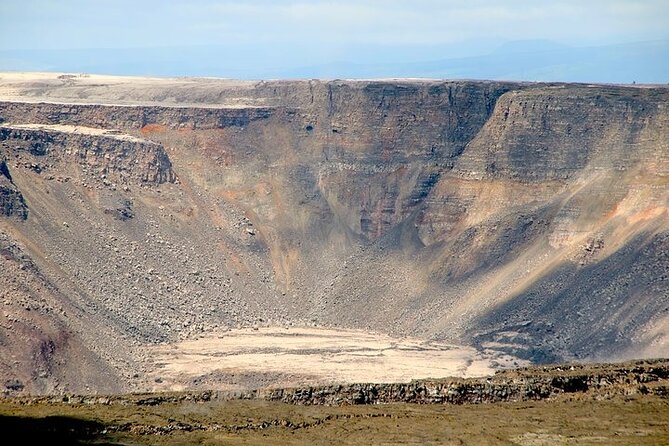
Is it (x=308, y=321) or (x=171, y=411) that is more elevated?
(x=171, y=411)

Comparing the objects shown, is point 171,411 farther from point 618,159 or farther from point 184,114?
point 184,114

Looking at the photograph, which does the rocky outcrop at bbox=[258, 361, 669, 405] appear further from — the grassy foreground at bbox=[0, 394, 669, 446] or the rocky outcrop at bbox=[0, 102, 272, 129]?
the rocky outcrop at bbox=[0, 102, 272, 129]

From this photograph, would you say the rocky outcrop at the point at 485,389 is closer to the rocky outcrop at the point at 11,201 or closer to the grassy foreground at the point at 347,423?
the grassy foreground at the point at 347,423

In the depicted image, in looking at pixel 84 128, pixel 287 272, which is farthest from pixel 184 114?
pixel 287 272

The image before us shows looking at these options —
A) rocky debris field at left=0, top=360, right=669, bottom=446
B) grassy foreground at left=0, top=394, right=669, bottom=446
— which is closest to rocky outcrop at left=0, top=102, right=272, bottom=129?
rocky debris field at left=0, top=360, right=669, bottom=446

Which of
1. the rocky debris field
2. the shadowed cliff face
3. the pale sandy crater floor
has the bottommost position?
the pale sandy crater floor

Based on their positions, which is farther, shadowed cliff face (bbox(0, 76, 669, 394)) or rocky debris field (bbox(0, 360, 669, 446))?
shadowed cliff face (bbox(0, 76, 669, 394))

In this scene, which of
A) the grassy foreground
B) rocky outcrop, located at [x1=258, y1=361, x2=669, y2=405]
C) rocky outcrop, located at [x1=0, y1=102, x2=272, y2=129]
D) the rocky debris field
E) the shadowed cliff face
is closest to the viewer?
the grassy foreground
